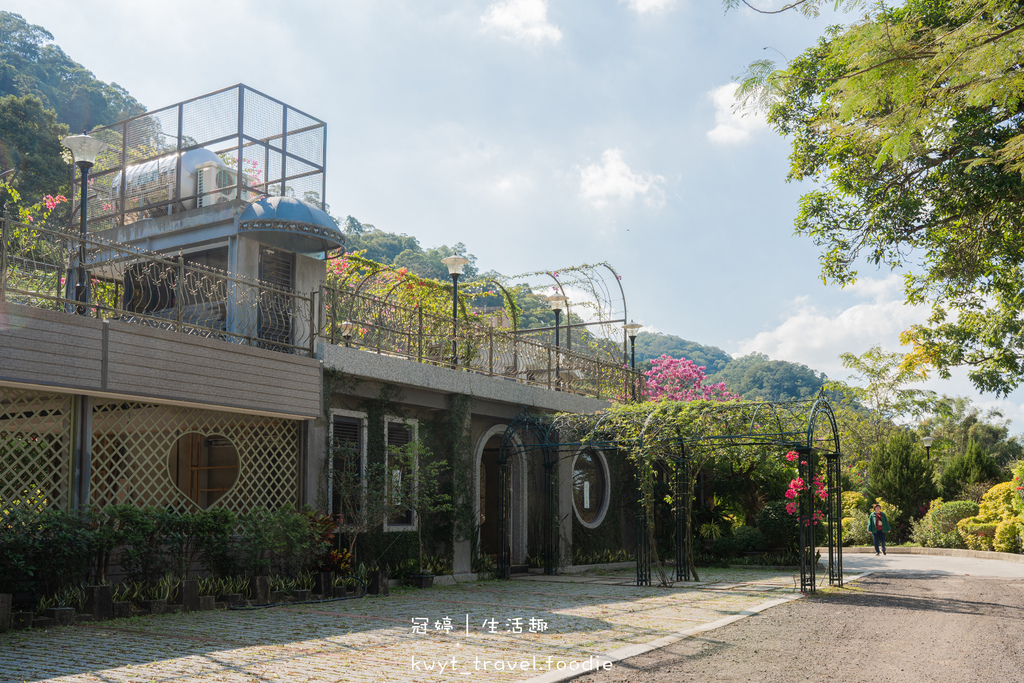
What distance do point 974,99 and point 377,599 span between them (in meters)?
8.22

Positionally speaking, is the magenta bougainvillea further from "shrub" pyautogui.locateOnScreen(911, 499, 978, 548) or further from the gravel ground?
"shrub" pyautogui.locateOnScreen(911, 499, 978, 548)

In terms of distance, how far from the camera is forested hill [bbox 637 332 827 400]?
5600cm

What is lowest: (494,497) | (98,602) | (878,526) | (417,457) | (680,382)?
(878,526)

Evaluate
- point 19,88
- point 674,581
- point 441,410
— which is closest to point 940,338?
point 674,581

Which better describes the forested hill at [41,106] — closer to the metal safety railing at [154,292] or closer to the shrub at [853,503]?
the metal safety railing at [154,292]

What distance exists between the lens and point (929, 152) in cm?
1048

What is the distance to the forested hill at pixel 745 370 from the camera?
56.0 m

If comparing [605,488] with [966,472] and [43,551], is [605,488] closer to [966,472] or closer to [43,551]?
[43,551]

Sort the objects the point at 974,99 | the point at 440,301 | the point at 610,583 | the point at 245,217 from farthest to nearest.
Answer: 1. the point at 440,301
2. the point at 610,583
3. the point at 245,217
4. the point at 974,99

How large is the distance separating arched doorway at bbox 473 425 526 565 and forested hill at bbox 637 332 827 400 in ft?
109

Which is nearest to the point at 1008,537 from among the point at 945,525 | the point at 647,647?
the point at 945,525

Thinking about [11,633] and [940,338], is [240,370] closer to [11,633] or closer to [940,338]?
[11,633]

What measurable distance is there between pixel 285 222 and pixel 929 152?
332 inches

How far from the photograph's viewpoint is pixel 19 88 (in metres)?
34.5
